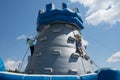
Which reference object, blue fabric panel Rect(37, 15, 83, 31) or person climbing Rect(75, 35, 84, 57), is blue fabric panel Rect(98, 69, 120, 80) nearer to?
person climbing Rect(75, 35, 84, 57)

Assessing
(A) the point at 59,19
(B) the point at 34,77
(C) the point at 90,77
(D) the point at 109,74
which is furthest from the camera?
(A) the point at 59,19

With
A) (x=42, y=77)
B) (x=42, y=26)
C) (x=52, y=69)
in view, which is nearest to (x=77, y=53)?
(x=52, y=69)

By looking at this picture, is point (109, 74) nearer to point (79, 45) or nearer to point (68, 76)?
point (68, 76)

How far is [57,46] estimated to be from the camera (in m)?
18.9

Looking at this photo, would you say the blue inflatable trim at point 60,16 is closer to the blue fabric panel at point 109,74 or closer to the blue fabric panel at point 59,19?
the blue fabric panel at point 59,19

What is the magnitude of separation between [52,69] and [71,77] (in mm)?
5810

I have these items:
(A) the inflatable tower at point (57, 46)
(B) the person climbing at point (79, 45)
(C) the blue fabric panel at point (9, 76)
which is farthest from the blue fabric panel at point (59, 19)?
(C) the blue fabric panel at point (9, 76)

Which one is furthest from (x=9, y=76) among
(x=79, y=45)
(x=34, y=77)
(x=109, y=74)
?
(x=79, y=45)

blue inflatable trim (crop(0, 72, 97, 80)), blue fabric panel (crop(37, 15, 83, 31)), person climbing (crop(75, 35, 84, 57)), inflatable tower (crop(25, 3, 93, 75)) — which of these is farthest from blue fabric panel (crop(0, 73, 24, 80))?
blue fabric panel (crop(37, 15, 83, 31))

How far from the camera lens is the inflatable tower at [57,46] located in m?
18.1

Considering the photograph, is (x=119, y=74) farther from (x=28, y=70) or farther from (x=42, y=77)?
(x=28, y=70)

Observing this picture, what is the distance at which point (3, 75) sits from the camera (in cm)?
1076

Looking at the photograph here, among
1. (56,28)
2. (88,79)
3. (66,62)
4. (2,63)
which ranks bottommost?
(88,79)

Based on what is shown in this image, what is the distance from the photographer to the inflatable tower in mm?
18062
